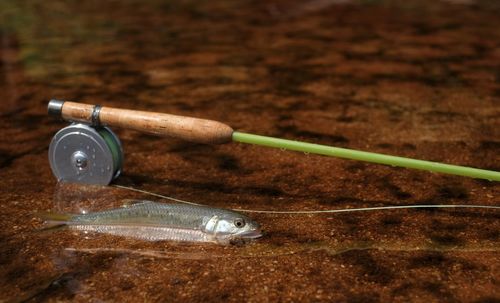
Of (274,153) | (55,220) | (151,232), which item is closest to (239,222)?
(151,232)

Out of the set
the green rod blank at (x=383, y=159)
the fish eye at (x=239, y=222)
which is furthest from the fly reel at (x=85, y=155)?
the fish eye at (x=239, y=222)

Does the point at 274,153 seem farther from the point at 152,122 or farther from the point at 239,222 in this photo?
the point at 239,222

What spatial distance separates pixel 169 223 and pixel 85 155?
67cm

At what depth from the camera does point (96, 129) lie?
118 inches

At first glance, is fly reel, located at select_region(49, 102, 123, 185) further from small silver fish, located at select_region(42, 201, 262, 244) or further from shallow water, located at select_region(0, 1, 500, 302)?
small silver fish, located at select_region(42, 201, 262, 244)

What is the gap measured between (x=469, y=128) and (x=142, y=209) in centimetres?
231

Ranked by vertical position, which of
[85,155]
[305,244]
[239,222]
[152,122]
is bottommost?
[305,244]

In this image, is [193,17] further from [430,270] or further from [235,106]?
[430,270]

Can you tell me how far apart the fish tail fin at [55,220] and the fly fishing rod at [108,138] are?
1.05ft

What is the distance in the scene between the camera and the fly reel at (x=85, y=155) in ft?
9.77

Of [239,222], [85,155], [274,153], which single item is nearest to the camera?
[239,222]

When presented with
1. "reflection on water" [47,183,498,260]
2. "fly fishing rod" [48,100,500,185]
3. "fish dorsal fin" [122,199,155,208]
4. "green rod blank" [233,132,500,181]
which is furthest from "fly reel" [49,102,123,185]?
"green rod blank" [233,132,500,181]

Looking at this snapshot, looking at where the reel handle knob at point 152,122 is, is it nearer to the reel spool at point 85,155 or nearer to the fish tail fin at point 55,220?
the reel spool at point 85,155

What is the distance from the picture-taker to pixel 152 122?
2.86 metres
